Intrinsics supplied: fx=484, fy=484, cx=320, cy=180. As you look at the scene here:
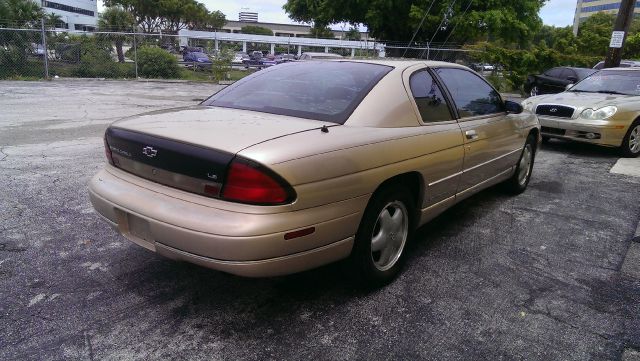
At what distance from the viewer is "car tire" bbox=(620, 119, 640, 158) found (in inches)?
312

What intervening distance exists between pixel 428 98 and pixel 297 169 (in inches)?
65.1

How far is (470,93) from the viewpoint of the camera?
4.40 m

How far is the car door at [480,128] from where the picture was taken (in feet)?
13.4

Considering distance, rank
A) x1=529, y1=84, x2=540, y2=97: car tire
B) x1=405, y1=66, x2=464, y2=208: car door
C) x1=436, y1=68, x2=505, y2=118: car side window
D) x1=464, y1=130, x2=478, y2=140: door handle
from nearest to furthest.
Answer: x1=405, y1=66, x2=464, y2=208: car door → x1=464, y1=130, x2=478, y2=140: door handle → x1=436, y1=68, x2=505, y2=118: car side window → x1=529, y1=84, x2=540, y2=97: car tire

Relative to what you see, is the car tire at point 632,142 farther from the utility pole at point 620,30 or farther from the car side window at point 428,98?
the utility pole at point 620,30

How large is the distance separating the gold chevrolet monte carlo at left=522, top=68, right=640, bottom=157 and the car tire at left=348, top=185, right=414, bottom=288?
5.84 meters

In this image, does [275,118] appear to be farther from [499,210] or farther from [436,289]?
[499,210]

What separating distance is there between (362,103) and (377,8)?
27619 millimetres

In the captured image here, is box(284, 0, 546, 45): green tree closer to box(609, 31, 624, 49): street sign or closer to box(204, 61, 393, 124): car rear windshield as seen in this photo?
box(609, 31, 624, 49): street sign

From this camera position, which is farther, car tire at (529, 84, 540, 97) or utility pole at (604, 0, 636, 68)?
car tire at (529, 84, 540, 97)

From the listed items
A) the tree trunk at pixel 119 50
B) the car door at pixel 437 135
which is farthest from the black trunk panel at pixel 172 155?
the tree trunk at pixel 119 50

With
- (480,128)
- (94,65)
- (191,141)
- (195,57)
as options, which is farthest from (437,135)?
(195,57)

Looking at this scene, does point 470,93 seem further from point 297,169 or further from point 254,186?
point 254,186

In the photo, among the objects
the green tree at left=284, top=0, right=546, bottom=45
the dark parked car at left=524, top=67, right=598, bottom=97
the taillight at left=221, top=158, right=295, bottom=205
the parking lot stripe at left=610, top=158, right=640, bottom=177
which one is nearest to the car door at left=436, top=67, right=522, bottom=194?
the taillight at left=221, top=158, right=295, bottom=205
